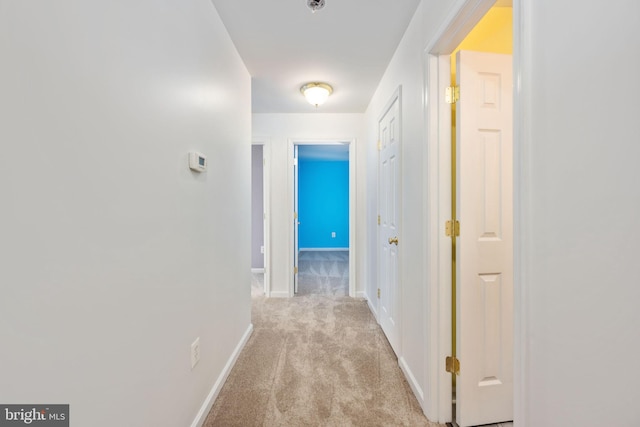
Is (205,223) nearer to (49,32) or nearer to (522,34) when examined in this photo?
(49,32)

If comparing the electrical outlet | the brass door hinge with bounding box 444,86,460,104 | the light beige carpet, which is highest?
the brass door hinge with bounding box 444,86,460,104

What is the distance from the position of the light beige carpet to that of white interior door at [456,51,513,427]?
1.23ft

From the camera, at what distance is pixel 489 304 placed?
4.87 ft

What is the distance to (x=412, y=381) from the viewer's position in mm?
1764

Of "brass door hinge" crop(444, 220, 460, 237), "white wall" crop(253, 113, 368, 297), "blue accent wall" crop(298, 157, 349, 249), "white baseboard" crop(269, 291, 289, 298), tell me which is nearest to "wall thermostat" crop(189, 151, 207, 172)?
"brass door hinge" crop(444, 220, 460, 237)

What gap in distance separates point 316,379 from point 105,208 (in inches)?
65.7

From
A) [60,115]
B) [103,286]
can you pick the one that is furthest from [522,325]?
[60,115]

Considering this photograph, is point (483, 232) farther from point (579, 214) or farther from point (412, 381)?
point (412, 381)

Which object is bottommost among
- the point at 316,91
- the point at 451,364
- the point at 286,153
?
the point at 451,364

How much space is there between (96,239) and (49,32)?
1.69 feet

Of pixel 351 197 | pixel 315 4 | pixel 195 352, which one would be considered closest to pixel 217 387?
pixel 195 352

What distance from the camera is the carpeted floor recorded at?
156 centimetres

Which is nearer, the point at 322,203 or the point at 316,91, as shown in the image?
the point at 316,91

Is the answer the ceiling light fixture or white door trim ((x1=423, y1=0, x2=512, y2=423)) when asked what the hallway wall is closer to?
white door trim ((x1=423, y1=0, x2=512, y2=423))
